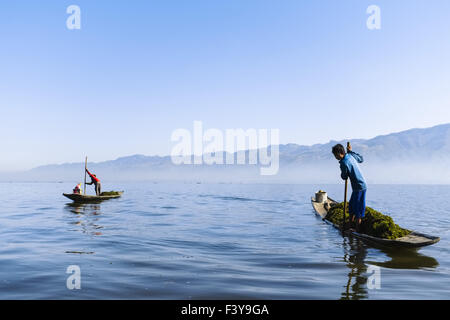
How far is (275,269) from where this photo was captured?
982 centimetres

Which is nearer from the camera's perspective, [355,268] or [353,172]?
[355,268]

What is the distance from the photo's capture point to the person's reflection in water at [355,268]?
24.2ft

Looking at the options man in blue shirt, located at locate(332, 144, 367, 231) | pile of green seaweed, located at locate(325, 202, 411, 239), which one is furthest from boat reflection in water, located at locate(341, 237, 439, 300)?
man in blue shirt, located at locate(332, 144, 367, 231)

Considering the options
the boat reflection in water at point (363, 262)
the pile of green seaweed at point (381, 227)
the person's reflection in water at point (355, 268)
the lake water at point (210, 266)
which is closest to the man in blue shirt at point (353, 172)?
the pile of green seaweed at point (381, 227)

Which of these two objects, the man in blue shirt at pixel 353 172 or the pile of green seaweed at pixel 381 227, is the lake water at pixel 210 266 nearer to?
the pile of green seaweed at pixel 381 227

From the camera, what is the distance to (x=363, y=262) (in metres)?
10.6

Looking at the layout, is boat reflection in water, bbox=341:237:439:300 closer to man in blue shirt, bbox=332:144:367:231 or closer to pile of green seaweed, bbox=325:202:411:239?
pile of green seaweed, bbox=325:202:411:239

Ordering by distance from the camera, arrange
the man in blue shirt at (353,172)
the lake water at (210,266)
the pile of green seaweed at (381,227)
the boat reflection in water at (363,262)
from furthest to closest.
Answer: the man in blue shirt at (353,172) < the pile of green seaweed at (381,227) < the boat reflection in water at (363,262) < the lake water at (210,266)

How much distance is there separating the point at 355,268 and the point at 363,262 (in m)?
1.00

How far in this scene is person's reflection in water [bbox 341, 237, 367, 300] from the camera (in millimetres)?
7375

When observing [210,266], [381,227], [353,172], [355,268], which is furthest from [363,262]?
[210,266]

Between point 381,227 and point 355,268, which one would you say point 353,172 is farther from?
point 355,268
